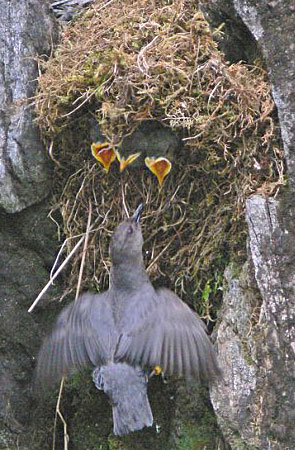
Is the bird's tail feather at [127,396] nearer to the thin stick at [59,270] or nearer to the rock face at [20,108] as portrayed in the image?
the thin stick at [59,270]

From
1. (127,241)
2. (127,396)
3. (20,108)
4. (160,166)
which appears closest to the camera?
(127,396)

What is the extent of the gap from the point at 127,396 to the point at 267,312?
2.80 feet

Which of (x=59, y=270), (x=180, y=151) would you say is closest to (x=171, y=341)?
(x=59, y=270)

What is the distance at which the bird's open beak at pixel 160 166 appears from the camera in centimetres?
560

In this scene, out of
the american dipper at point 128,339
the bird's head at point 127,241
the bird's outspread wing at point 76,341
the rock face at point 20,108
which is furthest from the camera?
the rock face at point 20,108

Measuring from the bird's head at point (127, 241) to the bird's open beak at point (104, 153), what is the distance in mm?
358

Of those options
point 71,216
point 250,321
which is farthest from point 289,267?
point 71,216

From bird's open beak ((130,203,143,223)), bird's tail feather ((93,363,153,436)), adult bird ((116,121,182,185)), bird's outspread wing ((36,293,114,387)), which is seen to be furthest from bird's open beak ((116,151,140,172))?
bird's tail feather ((93,363,153,436))

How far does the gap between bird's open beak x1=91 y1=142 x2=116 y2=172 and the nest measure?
0.08 m

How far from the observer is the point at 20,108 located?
5852mm

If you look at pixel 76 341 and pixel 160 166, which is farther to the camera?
pixel 160 166

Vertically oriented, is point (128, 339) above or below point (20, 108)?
below

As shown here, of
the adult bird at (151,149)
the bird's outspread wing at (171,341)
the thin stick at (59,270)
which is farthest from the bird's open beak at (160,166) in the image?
the bird's outspread wing at (171,341)

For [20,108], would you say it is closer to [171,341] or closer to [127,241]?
[127,241]
